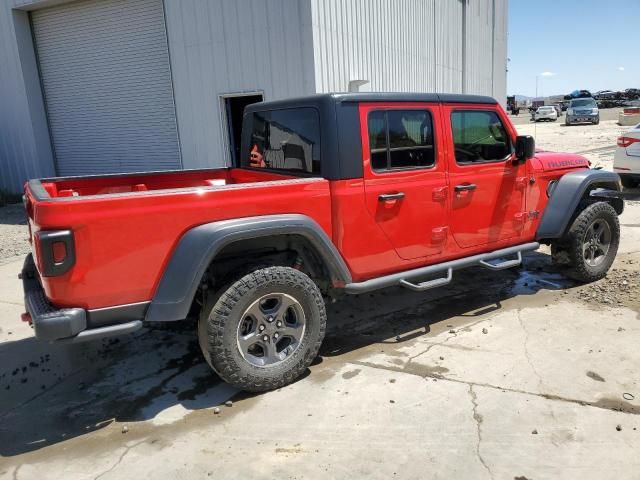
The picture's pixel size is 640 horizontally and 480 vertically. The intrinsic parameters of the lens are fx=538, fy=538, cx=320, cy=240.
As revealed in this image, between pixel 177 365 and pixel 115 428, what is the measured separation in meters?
0.89

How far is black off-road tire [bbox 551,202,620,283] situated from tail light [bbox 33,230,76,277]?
448cm

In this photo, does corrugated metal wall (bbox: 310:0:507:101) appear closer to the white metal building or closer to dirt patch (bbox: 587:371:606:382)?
the white metal building

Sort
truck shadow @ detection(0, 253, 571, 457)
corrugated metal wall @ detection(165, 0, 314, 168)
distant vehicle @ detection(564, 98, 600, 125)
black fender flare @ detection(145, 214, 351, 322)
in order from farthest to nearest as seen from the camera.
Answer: distant vehicle @ detection(564, 98, 600, 125)
corrugated metal wall @ detection(165, 0, 314, 168)
truck shadow @ detection(0, 253, 571, 457)
black fender flare @ detection(145, 214, 351, 322)

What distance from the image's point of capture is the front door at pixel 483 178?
4426 mm

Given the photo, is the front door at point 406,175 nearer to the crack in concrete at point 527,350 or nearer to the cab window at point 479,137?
the cab window at point 479,137

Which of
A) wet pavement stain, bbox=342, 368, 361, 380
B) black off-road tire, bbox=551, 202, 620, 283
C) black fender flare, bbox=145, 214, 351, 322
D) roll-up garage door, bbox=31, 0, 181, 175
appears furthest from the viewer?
roll-up garage door, bbox=31, 0, 181, 175

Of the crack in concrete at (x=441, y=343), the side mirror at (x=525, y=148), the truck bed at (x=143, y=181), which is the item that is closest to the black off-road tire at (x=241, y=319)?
the crack in concrete at (x=441, y=343)

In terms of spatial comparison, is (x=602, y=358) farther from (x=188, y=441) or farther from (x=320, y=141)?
(x=188, y=441)

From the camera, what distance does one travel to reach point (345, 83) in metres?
10.3

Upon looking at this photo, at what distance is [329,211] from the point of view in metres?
3.80

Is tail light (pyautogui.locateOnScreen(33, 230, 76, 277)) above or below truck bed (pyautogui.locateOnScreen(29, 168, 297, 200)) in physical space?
below

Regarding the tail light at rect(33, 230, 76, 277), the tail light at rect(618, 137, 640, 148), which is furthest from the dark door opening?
the tail light at rect(33, 230, 76, 277)

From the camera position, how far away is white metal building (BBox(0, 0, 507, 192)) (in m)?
9.76

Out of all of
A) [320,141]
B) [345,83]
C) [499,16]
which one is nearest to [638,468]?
[320,141]
